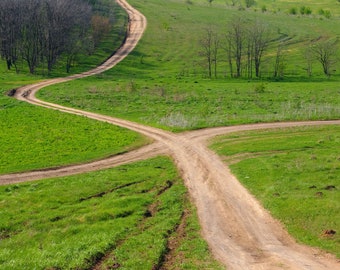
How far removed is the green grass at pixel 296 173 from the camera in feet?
77.8

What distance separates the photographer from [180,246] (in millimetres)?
21328

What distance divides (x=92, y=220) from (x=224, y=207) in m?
8.32

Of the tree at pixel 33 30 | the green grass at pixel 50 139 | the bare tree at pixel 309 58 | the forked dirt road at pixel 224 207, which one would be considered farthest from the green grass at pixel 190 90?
the tree at pixel 33 30

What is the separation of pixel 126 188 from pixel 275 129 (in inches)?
941

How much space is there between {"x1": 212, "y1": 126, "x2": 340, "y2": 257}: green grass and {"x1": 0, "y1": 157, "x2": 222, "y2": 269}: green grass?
5625mm

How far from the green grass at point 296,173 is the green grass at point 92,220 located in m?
5.62

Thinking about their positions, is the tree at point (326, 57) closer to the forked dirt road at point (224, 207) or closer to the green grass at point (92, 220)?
the forked dirt road at point (224, 207)

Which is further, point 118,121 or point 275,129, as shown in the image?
point 118,121

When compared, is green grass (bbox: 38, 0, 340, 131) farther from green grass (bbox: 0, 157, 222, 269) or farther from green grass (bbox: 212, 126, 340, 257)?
green grass (bbox: 0, 157, 222, 269)

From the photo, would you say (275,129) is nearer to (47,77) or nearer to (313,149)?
(313,149)

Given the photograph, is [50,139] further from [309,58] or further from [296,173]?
[309,58]

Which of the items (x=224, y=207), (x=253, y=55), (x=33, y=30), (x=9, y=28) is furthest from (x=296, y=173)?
(x=9, y=28)

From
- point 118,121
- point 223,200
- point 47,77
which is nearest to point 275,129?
point 118,121

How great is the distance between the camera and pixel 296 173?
31.7m
